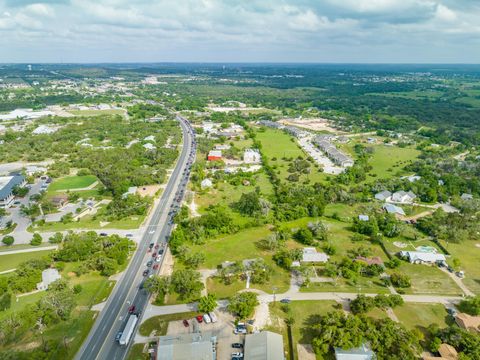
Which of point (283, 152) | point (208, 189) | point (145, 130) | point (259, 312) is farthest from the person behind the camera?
point (145, 130)

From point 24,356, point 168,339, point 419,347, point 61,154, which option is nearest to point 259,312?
point 168,339

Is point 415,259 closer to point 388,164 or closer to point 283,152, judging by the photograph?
point 388,164

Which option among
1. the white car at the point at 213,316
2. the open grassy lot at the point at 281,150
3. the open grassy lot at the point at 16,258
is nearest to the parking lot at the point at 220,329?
the white car at the point at 213,316

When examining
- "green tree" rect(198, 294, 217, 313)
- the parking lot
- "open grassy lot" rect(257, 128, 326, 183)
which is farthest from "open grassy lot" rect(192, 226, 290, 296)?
"open grassy lot" rect(257, 128, 326, 183)

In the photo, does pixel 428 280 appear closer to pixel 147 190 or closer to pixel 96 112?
pixel 147 190

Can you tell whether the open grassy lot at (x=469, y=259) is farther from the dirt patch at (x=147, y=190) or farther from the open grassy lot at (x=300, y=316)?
the dirt patch at (x=147, y=190)

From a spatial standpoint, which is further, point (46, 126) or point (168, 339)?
point (46, 126)

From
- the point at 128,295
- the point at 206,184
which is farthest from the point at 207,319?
the point at 206,184
